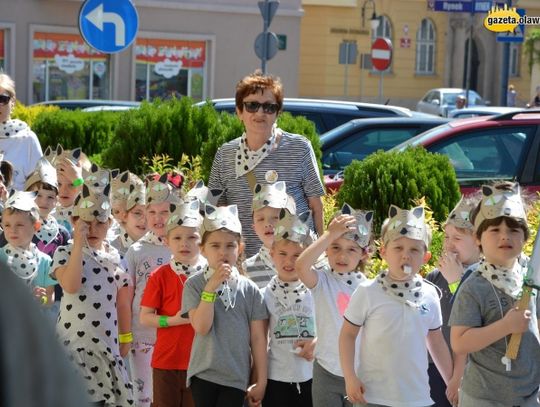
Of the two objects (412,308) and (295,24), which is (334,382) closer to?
(412,308)

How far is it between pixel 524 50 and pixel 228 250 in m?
44.7

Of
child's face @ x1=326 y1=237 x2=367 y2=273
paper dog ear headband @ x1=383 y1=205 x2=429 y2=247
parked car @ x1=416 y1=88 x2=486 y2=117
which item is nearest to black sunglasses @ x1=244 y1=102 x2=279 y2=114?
child's face @ x1=326 y1=237 x2=367 y2=273

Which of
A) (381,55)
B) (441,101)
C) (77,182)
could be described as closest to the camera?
(77,182)

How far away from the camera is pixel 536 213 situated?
23.2 ft

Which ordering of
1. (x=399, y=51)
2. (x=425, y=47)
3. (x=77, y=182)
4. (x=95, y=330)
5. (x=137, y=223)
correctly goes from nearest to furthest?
1. (x=95, y=330)
2. (x=137, y=223)
3. (x=77, y=182)
4. (x=399, y=51)
5. (x=425, y=47)

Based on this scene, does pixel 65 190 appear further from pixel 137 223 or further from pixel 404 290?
pixel 404 290

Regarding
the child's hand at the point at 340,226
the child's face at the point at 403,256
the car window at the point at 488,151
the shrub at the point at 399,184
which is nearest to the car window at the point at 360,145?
the car window at the point at 488,151

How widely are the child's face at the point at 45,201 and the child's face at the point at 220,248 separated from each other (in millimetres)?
1636

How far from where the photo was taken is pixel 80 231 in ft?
17.8

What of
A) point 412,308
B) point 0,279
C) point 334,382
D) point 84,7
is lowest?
point 334,382

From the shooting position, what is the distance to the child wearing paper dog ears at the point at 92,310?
5.37 meters

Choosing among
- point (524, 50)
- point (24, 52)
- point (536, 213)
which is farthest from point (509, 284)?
point (524, 50)

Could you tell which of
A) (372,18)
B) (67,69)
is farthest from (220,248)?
(372,18)

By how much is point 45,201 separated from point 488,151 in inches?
198
